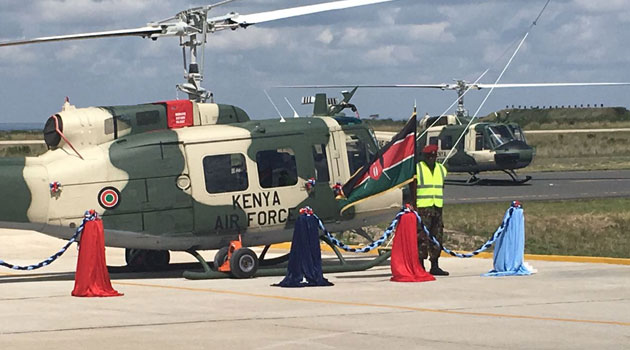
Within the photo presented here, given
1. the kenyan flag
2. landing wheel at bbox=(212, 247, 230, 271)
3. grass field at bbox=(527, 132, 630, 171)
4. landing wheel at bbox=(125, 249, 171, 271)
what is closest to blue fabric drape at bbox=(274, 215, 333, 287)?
landing wheel at bbox=(212, 247, 230, 271)

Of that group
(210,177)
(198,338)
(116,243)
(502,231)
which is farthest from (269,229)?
(198,338)

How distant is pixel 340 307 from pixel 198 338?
2771 mm

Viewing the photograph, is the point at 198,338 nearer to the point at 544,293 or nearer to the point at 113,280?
the point at 544,293

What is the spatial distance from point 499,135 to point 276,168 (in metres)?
23.9

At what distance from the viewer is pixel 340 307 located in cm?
1269

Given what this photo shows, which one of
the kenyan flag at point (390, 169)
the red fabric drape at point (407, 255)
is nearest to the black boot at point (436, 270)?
the red fabric drape at point (407, 255)

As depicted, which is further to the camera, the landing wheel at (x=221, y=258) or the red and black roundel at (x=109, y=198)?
the landing wheel at (x=221, y=258)

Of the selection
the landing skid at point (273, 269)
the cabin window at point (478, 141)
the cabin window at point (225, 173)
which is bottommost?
the landing skid at point (273, 269)

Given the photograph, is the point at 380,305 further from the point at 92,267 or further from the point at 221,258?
the point at 221,258

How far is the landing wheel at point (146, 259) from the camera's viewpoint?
58.9 ft

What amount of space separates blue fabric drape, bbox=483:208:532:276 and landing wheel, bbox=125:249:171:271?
5.35m

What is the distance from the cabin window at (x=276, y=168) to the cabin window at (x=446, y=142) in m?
24.3

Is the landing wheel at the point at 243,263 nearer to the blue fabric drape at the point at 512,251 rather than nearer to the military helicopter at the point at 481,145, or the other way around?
the blue fabric drape at the point at 512,251

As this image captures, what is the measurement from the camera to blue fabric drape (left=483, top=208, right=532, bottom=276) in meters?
16.5
